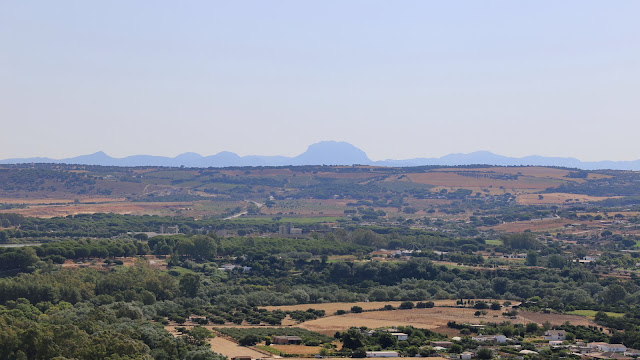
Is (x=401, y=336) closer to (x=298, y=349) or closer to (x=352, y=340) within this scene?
(x=352, y=340)

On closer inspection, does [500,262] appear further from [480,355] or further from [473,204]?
[473,204]

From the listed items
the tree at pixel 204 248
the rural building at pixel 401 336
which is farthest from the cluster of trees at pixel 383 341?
the tree at pixel 204 248

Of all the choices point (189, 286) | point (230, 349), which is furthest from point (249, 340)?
point (189, 286)

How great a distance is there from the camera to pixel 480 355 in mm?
45375

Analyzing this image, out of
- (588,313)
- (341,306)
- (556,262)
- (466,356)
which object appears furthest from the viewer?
(556,262)

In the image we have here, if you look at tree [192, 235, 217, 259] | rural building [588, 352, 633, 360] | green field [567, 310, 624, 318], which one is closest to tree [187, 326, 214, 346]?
rural building [588, 352, 633, 360]

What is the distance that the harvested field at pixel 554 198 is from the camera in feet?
566

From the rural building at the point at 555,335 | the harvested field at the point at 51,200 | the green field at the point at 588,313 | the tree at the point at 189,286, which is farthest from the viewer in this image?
the harvested field at the point at 51,200

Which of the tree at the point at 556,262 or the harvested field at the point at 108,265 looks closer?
the harvested field at the point at 108,265

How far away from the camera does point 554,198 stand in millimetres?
176125

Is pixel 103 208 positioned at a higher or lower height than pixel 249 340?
higher

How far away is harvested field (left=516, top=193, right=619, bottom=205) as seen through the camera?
17256cm

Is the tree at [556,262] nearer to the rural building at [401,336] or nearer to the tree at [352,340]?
the rural building at [401,336]

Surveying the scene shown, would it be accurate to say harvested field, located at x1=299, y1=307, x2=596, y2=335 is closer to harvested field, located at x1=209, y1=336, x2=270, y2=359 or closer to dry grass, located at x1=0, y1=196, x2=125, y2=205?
harvested field, located at x1=209, y1=336, x2=270, y2=359
